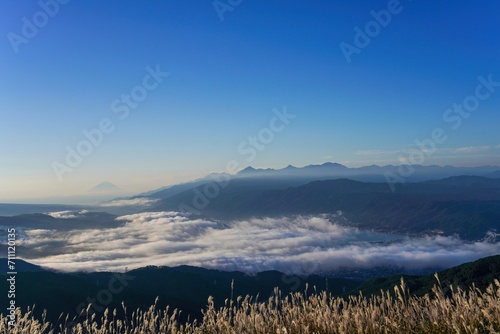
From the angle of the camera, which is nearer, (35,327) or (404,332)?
(404,332)

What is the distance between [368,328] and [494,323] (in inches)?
75.7

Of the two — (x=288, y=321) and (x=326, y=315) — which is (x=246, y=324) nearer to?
(x=288, y=321)

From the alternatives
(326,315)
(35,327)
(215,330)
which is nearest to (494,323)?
(326,315)

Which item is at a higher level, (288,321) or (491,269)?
(288,321)

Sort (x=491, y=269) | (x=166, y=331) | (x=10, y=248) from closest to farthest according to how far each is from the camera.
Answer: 1. (x=166, y=331)
2. (x=10, y=248)
3. (x=491, y=269)

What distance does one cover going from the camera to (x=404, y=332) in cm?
702

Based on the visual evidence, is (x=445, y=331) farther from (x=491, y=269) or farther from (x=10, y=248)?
(x=491, y=269)

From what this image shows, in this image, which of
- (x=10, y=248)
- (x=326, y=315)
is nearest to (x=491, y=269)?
(x=10, y=248)

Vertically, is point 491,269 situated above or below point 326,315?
below

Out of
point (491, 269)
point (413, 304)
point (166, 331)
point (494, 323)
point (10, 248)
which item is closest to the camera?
point (494, 323)

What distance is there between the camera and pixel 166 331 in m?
8.61

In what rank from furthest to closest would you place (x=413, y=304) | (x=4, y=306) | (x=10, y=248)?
(x=4, y=306)
(x=10, y=248)
(x=413, y=304)

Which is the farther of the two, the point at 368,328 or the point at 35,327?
the point at 35,327

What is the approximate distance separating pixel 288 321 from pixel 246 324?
30.6 inches
